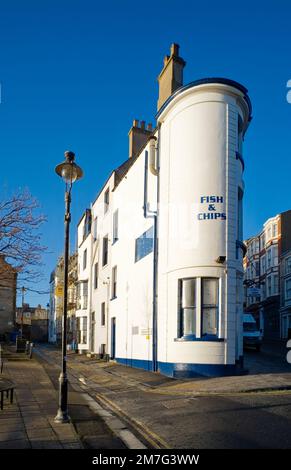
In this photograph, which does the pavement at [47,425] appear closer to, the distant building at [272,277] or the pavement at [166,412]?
the pavement at [166,412]

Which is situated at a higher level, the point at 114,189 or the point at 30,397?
the point at 114,189

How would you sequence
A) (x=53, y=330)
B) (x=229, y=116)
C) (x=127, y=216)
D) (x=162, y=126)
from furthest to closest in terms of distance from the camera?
(x=53, y=330), (x=127, y=216), (x=162, y=126), (x=229, y=116)

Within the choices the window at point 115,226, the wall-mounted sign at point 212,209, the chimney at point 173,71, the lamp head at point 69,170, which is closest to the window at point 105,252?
the window at point 115,226

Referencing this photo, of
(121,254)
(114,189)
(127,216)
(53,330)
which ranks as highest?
(114,189)

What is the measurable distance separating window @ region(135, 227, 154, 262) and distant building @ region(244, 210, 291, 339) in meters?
39.8

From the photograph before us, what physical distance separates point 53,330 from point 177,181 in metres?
56.1

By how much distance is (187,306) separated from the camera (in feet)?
58.6

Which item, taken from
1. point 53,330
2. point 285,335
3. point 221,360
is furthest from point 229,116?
point 53,330

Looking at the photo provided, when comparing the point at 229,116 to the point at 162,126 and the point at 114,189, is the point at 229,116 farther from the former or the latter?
the point at 114,189

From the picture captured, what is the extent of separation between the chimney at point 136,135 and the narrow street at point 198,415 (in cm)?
1838

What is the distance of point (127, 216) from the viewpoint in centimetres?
2689

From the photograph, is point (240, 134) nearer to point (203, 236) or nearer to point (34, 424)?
point (203, 236)

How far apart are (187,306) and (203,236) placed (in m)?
2.59

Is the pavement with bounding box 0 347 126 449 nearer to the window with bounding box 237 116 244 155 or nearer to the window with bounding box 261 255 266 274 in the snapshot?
the window with bounding box 237 116 244 155
